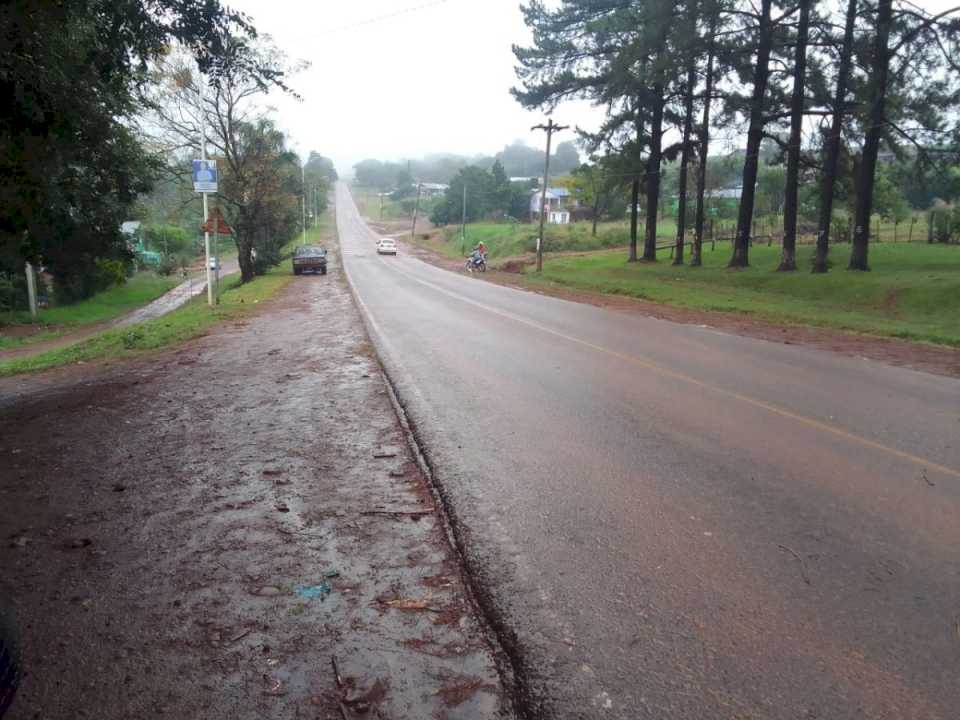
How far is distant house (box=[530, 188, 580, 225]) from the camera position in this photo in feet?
329

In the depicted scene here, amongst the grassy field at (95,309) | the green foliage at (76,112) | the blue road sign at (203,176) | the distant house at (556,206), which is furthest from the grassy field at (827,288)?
the distant house at (556,206)

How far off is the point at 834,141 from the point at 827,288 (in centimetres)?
780

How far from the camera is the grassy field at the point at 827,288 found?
59.0ft

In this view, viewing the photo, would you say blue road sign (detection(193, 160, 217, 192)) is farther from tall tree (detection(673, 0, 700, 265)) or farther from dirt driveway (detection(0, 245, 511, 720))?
tall tree (detection(673, 0, 700, 265))

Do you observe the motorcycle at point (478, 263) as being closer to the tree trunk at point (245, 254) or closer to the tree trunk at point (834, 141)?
the tree trunk at point (245, 254)

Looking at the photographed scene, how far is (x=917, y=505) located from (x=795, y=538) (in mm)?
1306

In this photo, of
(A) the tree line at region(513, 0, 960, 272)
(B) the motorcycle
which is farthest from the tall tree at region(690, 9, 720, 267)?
(B) the motorcycle

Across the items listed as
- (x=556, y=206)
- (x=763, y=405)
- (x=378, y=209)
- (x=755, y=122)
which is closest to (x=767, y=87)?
(x=755, y=122)

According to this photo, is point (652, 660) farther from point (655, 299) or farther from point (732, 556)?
point (655, 299)

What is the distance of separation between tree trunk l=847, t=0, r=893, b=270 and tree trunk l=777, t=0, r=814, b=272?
2.31 meters

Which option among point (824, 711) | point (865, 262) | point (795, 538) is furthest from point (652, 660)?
point (865, 262)

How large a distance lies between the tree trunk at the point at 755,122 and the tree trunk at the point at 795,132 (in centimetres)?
124

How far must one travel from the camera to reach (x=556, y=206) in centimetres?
11031

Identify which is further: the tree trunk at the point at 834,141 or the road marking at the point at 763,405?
the tree trunk at the point at 834,141
